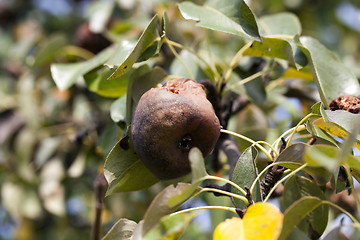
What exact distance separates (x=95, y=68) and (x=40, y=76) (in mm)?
692

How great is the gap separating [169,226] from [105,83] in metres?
0.51

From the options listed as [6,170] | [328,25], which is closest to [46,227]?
[6,170]

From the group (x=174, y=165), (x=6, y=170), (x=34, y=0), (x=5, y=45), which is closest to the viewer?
(x=174, y=165)

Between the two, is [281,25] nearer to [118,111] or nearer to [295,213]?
[118,111]

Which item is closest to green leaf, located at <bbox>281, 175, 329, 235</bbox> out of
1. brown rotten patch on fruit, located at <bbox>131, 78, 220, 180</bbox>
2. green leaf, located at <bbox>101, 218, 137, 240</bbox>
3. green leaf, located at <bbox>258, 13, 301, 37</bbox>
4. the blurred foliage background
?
brown rotten patch on fruit, located at <bbox>131, 78, 220, 180</bbox>

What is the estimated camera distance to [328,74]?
99 cm

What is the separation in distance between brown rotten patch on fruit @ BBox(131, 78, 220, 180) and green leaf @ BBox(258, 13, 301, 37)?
19.0 inches

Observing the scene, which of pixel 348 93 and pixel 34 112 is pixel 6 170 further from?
pixel 348 93

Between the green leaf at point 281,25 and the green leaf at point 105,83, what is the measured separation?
15.4 inches

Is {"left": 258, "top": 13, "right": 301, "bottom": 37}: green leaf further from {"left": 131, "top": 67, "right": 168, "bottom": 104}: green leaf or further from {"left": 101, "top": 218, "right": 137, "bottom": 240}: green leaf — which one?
{"left": 101, "top": 218, "right": 137, "bottom": 240}: green leaf

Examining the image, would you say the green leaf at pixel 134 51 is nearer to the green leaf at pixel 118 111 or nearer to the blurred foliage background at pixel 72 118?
the green leaf at pixel 118 111

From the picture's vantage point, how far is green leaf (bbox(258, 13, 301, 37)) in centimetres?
119

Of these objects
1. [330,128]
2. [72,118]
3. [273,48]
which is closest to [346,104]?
[330,128]

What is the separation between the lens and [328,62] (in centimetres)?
101
